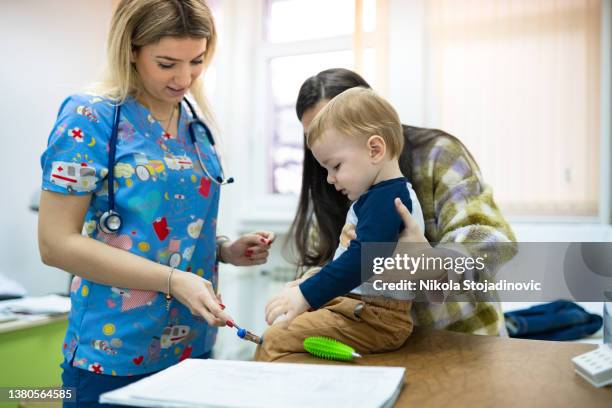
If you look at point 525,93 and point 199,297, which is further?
point 525,93

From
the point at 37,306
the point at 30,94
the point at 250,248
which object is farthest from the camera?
the point at 30,94

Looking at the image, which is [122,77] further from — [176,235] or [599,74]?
[599,74]

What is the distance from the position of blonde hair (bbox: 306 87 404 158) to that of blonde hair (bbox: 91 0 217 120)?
38 centimetres

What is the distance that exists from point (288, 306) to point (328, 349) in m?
0.09

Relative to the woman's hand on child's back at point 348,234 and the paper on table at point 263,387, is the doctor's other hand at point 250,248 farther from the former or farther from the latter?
the paper on table at point 263,387

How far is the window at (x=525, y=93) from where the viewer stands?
2.68 meters

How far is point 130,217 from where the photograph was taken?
3.47 ft

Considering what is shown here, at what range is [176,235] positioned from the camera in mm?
1107

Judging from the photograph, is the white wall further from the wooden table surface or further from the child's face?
the wooden table surface

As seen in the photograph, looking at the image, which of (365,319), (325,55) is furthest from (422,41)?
(365,319)

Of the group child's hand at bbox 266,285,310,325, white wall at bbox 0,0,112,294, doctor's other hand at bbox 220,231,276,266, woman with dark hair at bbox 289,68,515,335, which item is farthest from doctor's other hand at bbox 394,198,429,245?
white wall at bbox 0,0,112,294

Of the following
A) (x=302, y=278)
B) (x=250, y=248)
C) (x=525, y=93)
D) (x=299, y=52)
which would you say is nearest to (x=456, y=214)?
(x=302, y=278)

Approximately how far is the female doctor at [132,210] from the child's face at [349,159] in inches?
12.8

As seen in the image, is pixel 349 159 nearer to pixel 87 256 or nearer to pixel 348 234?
pixel 348 234
